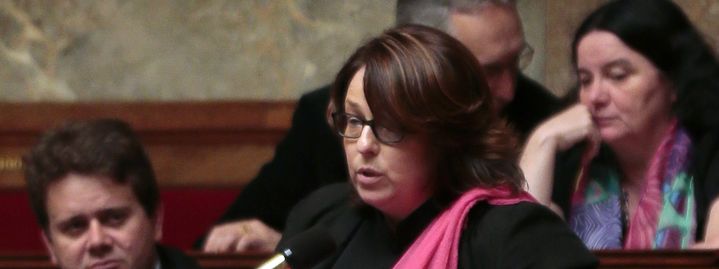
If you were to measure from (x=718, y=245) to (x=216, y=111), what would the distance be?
2.16m

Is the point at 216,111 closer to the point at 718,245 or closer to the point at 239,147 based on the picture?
the point at 239,147

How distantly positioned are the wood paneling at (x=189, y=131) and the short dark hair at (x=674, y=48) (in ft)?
5.49

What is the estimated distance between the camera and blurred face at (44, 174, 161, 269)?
3.56 meters

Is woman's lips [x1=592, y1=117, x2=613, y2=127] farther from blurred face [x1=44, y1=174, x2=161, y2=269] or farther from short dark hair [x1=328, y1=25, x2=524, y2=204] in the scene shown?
blurred face [x1=44, y1=174, x2=161, y2=269]

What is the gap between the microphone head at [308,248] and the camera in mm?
2727

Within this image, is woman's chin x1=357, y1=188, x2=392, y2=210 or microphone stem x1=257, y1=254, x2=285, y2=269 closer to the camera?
microphone stem x1=257, y1=254, x2=285, y2=269

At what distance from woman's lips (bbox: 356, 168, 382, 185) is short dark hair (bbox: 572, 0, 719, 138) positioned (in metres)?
1.05

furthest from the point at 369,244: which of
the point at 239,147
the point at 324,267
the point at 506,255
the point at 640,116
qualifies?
the point at 239,147

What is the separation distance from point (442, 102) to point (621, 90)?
952 millimetres

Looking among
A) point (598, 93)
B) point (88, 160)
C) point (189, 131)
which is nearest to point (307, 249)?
point (88, 160)

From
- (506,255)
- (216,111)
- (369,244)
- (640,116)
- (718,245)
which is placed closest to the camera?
(506,255)

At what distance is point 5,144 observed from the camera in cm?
551

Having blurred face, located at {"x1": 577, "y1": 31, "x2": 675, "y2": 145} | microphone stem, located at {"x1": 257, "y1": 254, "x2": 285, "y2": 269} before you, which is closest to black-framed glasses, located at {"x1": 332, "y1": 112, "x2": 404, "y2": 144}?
microphone stem, located at {"x1": 257, "y1": 254, "x2": 285, "y2": 269}

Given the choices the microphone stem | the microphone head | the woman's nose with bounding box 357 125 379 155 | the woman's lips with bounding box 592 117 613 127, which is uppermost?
the woman's nose with bounding box 357 125 379 155
